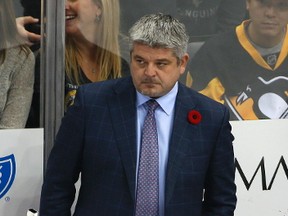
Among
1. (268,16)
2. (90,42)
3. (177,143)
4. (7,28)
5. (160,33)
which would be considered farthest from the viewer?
(268,16)

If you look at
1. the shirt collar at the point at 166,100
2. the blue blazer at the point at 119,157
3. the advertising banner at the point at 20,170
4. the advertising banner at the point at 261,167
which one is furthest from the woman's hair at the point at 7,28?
the advertising banner at the point at 261,167

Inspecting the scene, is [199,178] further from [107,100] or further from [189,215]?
[107,100]

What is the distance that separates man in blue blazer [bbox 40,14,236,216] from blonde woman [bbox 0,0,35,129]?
0.77m

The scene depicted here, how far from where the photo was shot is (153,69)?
2459 mm

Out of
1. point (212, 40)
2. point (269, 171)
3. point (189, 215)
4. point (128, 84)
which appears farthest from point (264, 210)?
point (128, 84)

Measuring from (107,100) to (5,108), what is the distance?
878 mm

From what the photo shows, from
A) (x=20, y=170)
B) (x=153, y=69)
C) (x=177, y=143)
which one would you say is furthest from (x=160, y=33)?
(x=20, y=170)

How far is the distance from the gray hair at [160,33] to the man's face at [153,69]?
31mm

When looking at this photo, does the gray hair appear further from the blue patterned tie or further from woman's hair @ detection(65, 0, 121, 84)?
woman's hair @ detection(65, 0, 121, 84)

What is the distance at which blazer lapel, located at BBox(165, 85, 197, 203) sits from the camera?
98.1 inches

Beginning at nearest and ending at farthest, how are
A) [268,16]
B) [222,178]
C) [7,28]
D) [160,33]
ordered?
1. [160,33]
2. [222,178]
3. [7,28]
4. [268,16]

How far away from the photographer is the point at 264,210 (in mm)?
3891

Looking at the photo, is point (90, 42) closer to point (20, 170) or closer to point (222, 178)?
point (20, 170)

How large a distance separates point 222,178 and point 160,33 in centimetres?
71
